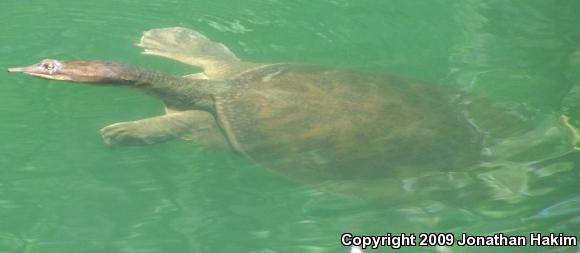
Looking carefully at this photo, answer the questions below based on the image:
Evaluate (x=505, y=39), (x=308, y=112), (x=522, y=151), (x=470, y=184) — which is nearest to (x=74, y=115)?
(x=308, y=112)

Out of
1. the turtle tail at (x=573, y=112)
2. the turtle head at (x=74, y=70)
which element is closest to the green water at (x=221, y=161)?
the turtle tail at (x=573, y=112)

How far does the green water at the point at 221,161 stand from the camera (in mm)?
3072

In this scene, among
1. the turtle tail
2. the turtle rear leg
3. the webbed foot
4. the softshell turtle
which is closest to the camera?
the softshell turtle

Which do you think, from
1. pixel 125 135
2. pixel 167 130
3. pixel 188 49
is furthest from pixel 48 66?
pixel 188 49

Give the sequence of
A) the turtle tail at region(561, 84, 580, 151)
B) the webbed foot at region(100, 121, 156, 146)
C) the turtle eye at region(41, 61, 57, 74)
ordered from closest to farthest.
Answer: the turtle eye at region(41, 61, 57, 74) < the webbed foot at region(100, 121, 156, 146) < the turtle tail at region(561, 84, 580, 151)

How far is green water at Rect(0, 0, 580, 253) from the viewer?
10.1 feet

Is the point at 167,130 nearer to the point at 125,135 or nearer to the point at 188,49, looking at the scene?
the point at 125,135

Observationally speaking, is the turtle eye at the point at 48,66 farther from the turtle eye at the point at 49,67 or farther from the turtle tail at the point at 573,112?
the turtle tail at the point at 573,112

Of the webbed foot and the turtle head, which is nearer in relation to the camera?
the turtle head

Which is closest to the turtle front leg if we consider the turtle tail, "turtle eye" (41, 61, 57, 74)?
"turtle eye" (41, 61, 57, 74)

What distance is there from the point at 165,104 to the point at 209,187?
53 cm

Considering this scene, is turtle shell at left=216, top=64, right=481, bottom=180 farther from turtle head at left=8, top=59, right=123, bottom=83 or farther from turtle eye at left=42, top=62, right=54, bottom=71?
turtle eye at left=42, top=62, right=54, bottom=71

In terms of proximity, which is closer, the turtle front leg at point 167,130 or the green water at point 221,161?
the green water at point 221,161

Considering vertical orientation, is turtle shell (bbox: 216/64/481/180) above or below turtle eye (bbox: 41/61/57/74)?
below
